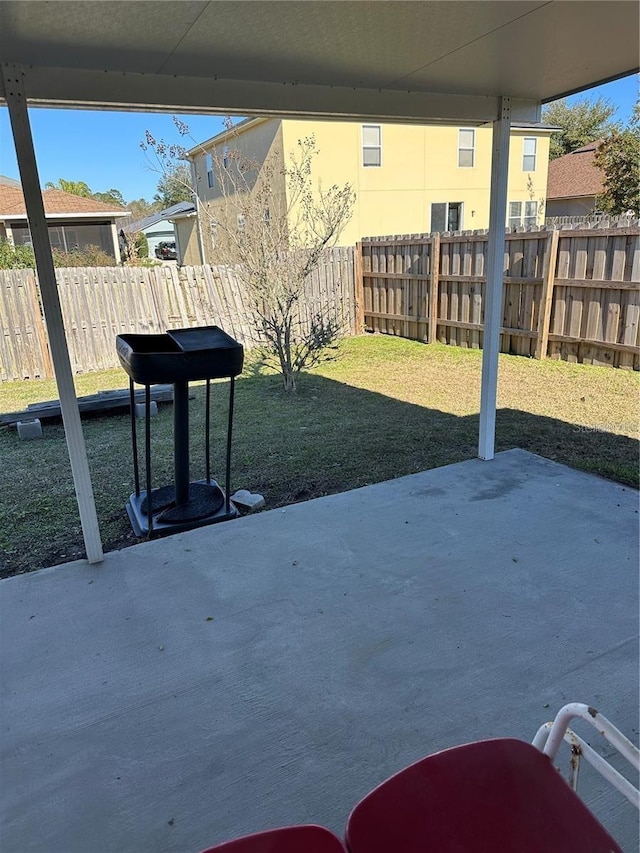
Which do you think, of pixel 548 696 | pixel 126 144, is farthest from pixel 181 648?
pixel 126 144

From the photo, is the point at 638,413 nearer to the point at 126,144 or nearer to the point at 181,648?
the point at 181,648

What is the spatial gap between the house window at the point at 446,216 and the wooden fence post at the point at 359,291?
5.18 meters

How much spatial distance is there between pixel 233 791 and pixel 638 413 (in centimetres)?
478

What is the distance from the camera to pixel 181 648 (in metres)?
2.18

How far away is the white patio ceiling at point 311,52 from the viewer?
6.46 ft

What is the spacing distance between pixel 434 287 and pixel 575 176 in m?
15.7

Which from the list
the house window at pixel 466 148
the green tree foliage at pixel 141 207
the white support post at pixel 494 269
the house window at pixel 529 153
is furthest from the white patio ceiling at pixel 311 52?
the green tree foliage at pixel 141 207

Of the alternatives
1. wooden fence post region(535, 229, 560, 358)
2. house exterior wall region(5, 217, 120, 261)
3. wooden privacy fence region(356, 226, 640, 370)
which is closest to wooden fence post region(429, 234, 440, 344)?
wooden privacy fence region(356, 226, 640, 370)

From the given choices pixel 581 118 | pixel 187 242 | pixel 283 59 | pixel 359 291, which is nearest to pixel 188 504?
pixel 283 59

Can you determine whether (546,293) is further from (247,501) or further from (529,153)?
(529,153)

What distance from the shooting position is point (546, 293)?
22.7ft

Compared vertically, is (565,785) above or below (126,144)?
below

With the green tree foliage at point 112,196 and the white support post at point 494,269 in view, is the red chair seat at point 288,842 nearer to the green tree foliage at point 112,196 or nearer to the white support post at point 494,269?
the white support post at point 494,269

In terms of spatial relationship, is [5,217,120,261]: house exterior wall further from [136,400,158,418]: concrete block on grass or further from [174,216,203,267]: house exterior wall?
[136,400,158,418]: concrete block on grass
